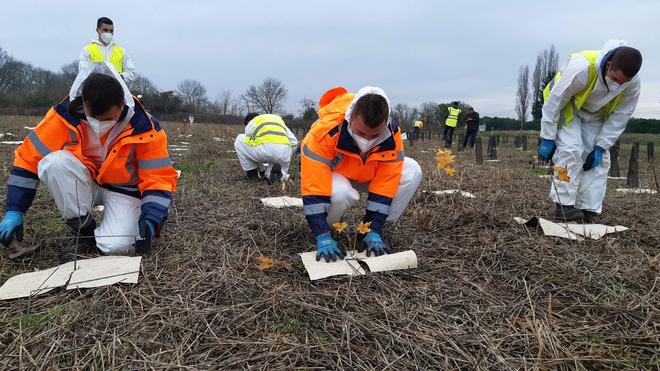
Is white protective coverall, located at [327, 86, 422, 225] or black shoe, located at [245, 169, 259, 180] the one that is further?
black shoe, located at [245, 169, 259, 180]

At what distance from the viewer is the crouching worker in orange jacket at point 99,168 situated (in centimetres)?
222

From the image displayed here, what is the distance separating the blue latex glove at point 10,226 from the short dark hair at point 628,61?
392 cm

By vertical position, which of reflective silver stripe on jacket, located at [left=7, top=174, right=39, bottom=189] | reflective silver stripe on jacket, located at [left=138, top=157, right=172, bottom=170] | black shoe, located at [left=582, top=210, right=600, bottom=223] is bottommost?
black shoe, located at [left=582, top=210, right=600, bottom=223]

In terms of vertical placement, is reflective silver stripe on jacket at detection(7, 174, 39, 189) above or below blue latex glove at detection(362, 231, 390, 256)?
above

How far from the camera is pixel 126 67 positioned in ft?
21.0

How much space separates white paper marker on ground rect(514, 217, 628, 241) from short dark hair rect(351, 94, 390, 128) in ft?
4.95

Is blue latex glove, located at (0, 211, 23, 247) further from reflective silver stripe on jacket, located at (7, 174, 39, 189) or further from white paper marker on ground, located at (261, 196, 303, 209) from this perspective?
white paper marker on ground, located at (261, 196, 303, 209)

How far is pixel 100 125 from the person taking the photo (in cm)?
222

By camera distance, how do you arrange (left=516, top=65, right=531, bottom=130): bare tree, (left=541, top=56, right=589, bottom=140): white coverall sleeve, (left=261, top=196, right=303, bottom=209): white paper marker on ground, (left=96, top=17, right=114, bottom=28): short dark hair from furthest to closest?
(left=516, top=65, right=531, bottom=130): bare tree, (left=96, top=17, right=114, bottom=28): short dark hair, (left=261, top=196, right=303, bottom=209): white paper marker on ground, (left=541, top=56, right=589, bottom=140): white coverall sleeve

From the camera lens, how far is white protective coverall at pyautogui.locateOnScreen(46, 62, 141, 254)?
2.28 m

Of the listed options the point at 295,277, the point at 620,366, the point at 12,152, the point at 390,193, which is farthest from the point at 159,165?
the point at 12,152

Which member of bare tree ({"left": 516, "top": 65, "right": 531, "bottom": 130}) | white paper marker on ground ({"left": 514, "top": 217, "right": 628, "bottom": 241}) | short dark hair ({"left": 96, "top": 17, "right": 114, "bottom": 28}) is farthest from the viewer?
bare tree ({"left": 516, "top": 65, "right": 531, "bottom": 130})

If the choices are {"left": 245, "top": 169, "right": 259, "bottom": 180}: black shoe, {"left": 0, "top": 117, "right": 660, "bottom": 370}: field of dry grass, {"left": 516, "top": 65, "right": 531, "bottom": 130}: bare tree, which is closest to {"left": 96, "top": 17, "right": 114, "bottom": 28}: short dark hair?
{"left": 245, "top": 169, "right": 259, "bottom": 180}: black shoe

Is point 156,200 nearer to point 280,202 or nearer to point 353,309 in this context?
point 353,309
